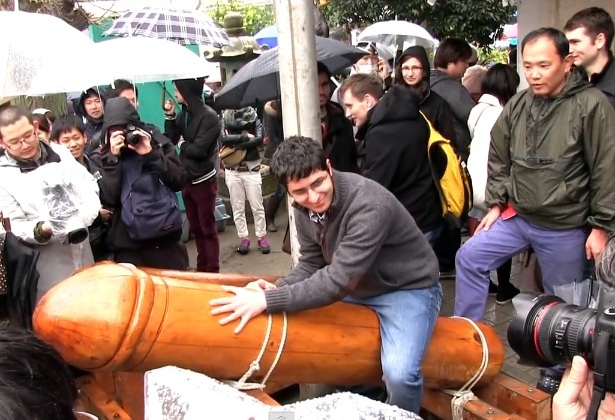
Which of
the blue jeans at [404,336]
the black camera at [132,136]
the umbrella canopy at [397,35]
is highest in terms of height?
the umbrella canopy at [397,35]

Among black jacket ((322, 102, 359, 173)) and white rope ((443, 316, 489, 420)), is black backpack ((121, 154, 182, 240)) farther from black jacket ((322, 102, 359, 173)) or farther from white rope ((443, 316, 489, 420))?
white rope ((443, 316, 489, 420))

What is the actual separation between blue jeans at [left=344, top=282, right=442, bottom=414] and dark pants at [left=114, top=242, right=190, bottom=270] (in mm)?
1476

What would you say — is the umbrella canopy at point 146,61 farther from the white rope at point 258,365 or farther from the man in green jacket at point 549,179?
the white rope at point 258,365

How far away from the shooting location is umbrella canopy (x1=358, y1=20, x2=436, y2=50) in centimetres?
735

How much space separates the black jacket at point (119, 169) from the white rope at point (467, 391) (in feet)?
5.97

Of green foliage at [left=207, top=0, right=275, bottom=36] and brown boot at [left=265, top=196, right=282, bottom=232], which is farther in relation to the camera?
green foliage at [left=207, top=0, right=275, bottom=36]

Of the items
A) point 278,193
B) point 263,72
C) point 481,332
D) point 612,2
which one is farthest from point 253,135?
point 481,332

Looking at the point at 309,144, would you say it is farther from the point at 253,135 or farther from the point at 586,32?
the point at 253,135

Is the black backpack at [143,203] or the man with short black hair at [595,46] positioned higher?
the man with short black hair at [595,46]

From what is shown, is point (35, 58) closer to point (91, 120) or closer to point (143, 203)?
point (91, 120)

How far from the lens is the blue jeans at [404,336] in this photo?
2.48m

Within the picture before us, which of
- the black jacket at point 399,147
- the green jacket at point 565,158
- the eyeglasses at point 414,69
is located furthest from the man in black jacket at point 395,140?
the green jacket at point 565,158


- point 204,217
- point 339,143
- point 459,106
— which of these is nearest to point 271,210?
point 204,217

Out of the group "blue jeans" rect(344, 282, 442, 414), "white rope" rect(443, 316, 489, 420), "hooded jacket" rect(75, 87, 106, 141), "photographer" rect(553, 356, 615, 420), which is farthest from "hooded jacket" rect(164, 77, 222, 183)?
"photographer" rect(553, 356, 615, 420)
